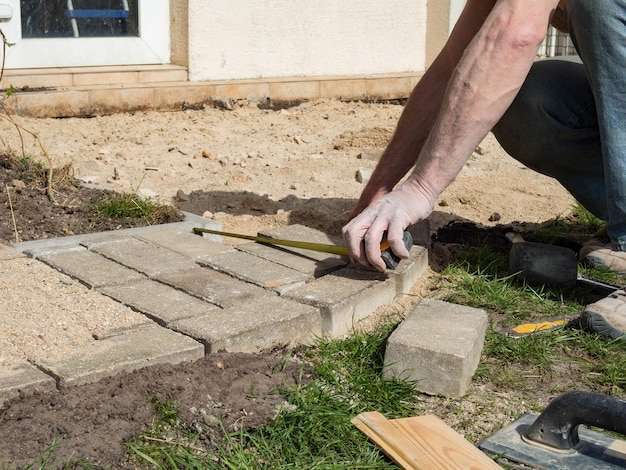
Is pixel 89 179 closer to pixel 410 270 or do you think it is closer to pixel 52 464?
pixel 410 270

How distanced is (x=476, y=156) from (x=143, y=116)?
2292 millimetres

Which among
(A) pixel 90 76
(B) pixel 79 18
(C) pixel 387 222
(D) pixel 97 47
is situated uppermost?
(B) pixel 79 18

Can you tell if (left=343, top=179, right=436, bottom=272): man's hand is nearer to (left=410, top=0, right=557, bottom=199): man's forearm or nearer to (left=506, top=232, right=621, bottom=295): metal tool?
(left=410, top=0, right=557, bottom=199): man's forearm

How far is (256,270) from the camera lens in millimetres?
3229

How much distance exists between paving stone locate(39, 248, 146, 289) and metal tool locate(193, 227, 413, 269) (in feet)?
1.87

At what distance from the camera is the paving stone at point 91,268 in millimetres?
3084

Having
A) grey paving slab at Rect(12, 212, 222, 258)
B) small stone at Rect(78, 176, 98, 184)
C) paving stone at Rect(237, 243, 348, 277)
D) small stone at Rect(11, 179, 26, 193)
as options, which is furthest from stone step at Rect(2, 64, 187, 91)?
paving stone at Rect(237, 243, 348, 277)

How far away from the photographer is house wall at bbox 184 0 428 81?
6441 millimetres

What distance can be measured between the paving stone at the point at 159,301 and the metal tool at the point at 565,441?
3.54 ft

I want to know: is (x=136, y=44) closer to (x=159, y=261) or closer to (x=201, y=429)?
(x=159, y=261)

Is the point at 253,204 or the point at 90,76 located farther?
the point at 90,76

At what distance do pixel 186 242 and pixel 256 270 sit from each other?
0.46 m

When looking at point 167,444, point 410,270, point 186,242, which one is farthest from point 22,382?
point 410,270

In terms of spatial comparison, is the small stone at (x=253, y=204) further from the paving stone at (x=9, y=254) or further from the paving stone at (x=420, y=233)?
the paving stone at (x=9, y=254)
